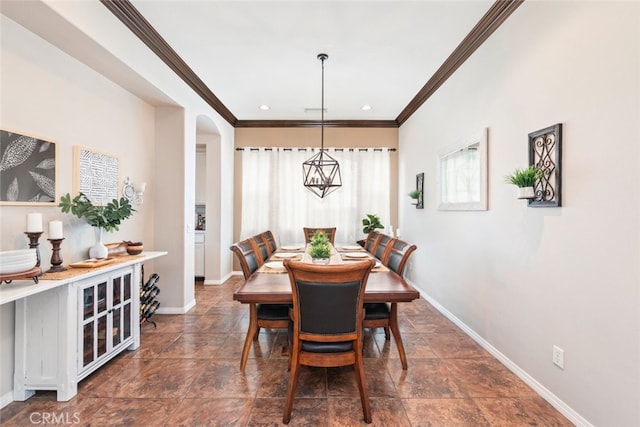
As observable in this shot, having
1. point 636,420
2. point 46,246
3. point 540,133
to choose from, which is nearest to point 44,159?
point 46,246

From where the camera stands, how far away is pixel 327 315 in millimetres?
1721

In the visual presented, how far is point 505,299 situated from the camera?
2.38m

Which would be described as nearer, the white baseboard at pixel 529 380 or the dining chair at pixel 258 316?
the white baseboard at pixel 529 380

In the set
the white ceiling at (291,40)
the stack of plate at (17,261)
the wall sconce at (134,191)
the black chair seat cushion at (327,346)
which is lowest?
the black chair seat cushion at (327,346)

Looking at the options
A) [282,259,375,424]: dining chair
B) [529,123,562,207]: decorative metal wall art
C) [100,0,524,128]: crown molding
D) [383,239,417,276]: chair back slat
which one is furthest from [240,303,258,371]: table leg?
[100,0,524,128]: crown molding

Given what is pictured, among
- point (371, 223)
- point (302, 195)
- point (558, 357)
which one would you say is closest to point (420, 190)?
point (371, 223)

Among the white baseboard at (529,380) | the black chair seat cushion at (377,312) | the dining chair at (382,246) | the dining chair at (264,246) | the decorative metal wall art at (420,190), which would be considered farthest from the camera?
the decorative metal wall art at (420,190)

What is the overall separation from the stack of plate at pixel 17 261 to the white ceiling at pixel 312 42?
2027mm

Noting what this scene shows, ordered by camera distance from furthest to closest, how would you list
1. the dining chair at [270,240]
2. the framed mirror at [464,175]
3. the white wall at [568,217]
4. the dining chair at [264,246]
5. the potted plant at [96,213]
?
the dining chair at [270,240] < the dining chair at [264,246] < the framed mirror at [464,175] < the potted plant at [96,213] < the white wall at [568,217]

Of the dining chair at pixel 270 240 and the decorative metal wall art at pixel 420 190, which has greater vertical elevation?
the decorative metal wall art at pixel 420 190

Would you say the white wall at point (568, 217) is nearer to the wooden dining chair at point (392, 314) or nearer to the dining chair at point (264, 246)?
the wooden dining chair at point (392, 314)

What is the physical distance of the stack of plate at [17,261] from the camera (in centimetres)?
162

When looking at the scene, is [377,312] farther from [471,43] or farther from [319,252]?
Result: [471,43]

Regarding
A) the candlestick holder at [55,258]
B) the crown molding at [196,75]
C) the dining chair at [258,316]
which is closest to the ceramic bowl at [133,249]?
the candlestick holder at [55,258]
